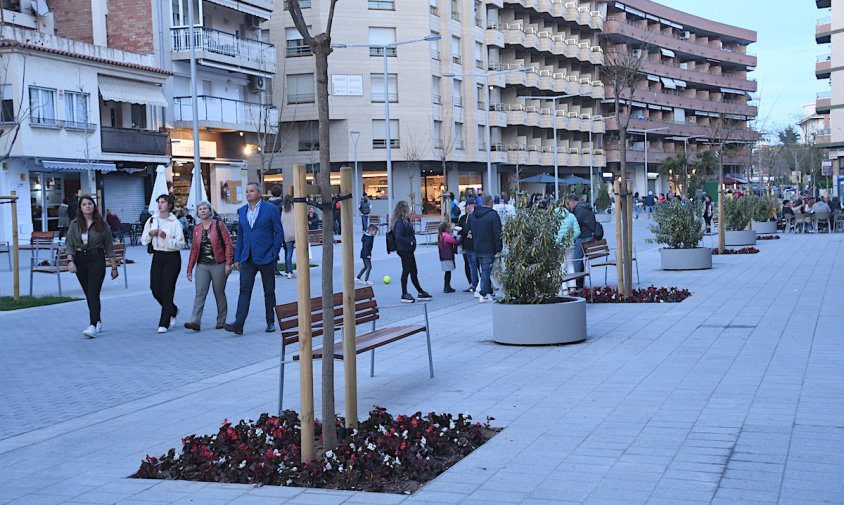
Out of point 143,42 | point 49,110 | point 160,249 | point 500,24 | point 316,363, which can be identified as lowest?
point 316,363

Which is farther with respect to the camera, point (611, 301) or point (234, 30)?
point (234, 30)

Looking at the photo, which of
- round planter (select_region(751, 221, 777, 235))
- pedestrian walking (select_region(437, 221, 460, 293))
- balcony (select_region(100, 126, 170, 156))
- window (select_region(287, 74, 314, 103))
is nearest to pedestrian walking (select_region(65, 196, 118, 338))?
pedestrian walking (select_region(437, 221, 460, 293))

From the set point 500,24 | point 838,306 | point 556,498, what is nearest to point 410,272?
point 838,306

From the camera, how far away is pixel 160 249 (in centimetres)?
1416

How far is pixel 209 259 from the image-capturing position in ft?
46.6

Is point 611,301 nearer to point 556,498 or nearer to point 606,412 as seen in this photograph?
point 606,412

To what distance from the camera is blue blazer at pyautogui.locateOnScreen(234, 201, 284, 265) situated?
535 inches

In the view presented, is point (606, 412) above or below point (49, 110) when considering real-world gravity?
below

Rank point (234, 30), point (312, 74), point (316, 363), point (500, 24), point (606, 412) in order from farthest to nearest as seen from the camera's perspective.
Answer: point (500, 24) < point (312, 74) < point (234, 30) < point (316, 363) < point (606, 412)

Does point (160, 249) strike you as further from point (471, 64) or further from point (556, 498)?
point (471, 64)

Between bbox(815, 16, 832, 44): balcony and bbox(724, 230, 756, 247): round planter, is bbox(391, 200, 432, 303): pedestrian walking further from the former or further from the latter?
bbox(815, 16, 832, 44): balcony

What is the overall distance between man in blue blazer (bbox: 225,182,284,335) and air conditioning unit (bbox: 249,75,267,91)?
4043 cm

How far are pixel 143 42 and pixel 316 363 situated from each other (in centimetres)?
3812

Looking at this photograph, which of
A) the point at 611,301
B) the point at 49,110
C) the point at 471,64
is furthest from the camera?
the point at 471,64
